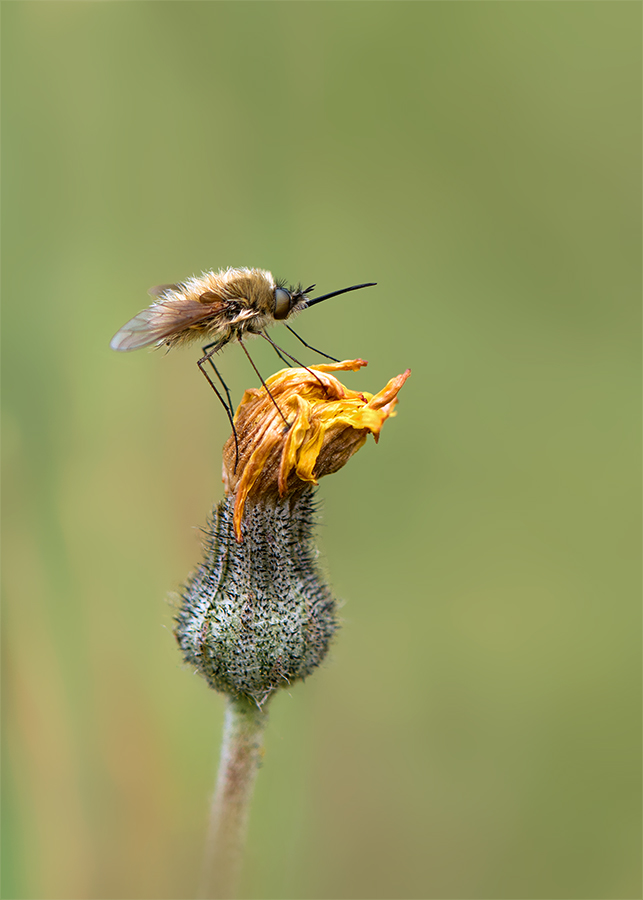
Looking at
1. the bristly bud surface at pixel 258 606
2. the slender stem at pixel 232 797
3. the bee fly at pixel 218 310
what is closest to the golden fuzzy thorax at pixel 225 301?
the bee fly at pixel 218 310

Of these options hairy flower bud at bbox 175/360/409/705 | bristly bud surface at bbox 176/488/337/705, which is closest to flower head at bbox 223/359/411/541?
hairy flower bud at bbox 175/360/409/705

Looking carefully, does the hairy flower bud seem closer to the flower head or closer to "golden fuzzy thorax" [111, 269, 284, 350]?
the flower head

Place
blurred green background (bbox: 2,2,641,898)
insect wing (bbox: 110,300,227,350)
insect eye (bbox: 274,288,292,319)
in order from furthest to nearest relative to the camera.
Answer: blurred green background (bbox: 2,2,641,898), insect eye (bbox: 274,288,292,319), insect wing (bbox: 110,300,227,350)

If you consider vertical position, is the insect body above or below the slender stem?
above

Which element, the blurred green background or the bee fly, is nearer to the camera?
the bee fly

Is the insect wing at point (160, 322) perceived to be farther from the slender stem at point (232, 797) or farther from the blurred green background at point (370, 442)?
the slender stem at point (232, 797)

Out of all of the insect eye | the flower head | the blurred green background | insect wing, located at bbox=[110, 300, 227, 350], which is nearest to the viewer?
insect wing, located at bbox=[110, 300, 227, 350]

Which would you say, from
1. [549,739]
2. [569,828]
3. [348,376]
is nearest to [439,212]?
[348,376]
